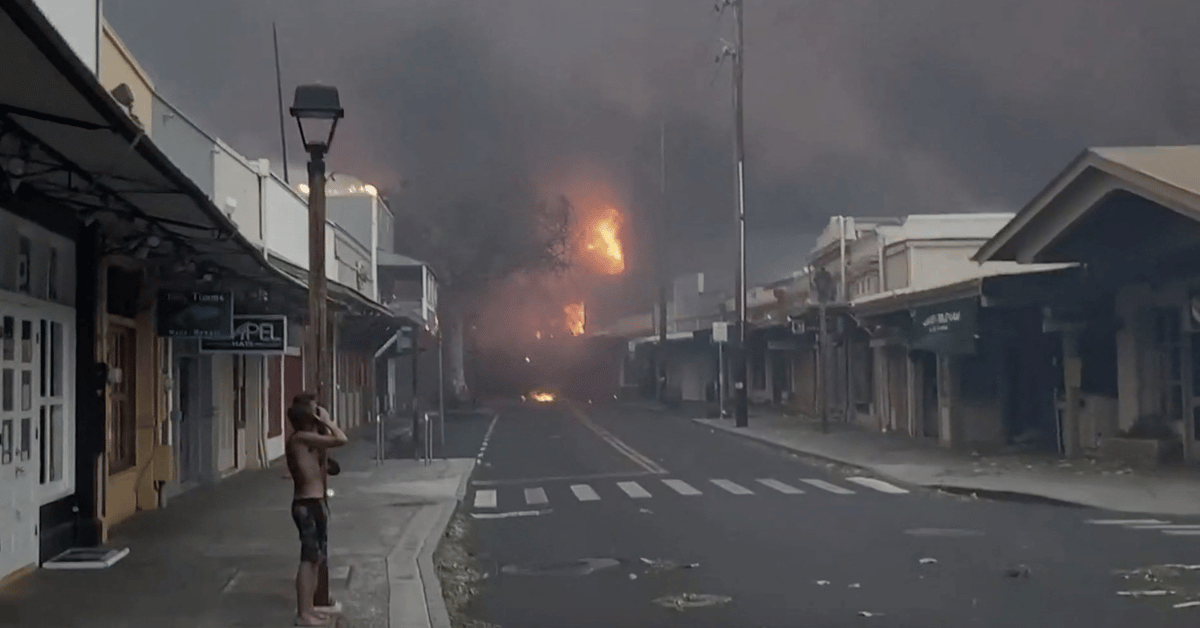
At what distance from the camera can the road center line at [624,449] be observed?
27625 millimetres

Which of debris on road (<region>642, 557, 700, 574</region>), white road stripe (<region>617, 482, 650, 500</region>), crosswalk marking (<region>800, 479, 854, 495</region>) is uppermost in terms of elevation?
white road stripe (<region>617, 482, 650, 500</region>)

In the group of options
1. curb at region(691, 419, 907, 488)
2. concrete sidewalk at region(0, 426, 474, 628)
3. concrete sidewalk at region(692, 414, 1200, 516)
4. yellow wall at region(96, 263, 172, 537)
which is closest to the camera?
concrete sidewalk at region(0, 426, 474, 628)

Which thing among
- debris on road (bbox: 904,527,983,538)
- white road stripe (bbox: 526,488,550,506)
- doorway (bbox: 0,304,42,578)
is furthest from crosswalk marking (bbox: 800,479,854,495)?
doorway (bbox: 0,304,42,578)

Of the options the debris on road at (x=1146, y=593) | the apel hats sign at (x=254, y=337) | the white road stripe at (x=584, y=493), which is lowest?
the debris on road at (x=1146, y=593)

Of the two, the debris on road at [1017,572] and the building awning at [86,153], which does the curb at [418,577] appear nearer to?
the building awning at [86,153]

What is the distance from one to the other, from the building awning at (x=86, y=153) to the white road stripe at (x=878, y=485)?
34.9ft

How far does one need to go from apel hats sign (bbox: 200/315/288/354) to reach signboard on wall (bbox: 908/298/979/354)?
582 inches

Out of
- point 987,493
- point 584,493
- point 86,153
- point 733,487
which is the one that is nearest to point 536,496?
point 584,493

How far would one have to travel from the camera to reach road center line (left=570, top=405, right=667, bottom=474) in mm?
27625

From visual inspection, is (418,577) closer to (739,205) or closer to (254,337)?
(254,337)

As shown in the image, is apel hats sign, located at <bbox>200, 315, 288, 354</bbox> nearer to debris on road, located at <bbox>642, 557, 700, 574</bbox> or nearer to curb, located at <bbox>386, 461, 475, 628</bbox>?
curb, located at <bbox>386, 461, 475, 628</bbox>

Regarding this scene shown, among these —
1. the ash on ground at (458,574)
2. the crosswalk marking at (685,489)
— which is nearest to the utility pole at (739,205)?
the crosswalk marking at (685,489)

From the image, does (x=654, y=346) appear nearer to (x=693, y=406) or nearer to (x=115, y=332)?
(x=693, y=406)

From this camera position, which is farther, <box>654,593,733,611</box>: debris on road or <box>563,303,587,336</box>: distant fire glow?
<box>563,303,587,336</box>: distant fire glow
